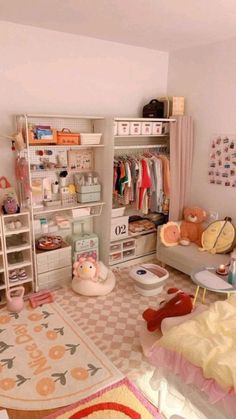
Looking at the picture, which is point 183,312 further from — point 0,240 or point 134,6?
point 134,6

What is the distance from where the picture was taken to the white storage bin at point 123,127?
357 cm

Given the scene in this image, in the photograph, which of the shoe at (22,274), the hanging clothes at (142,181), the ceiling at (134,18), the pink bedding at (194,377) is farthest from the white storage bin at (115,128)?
the pink bedding at (194,377)

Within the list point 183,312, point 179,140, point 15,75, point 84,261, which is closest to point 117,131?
point 179,140

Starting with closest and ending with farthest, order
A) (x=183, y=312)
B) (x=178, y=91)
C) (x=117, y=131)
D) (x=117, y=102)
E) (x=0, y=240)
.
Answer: (x=183, y=312), (x=0, y=240), (x=117, y=131), (x=117, y=102), (x=178, y=91)

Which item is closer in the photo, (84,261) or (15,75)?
(15,75)

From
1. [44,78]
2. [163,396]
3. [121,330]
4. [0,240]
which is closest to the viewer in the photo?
[163,396]

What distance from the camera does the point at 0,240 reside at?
3.04m

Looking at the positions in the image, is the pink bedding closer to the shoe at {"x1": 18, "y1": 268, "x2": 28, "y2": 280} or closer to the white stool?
the white stool

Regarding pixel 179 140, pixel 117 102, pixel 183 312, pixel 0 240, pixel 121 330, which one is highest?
pixel 117 102

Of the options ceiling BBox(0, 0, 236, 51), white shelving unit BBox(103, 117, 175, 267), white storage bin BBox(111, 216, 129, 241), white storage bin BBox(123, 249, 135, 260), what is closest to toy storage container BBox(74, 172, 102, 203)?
white shelving unit BBox(103, 117, 175, 267)

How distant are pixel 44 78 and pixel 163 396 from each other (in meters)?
3.23

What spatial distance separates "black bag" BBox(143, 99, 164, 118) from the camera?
3.94 m

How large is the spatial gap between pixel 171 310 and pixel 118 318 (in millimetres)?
739

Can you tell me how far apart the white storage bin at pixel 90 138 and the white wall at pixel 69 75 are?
0.37m
